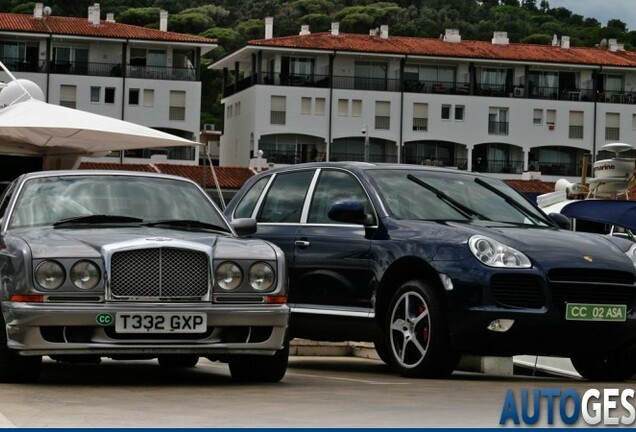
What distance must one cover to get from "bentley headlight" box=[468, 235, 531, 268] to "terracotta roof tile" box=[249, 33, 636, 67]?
92427 mm

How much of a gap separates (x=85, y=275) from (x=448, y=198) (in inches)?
151

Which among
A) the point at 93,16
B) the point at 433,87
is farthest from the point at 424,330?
the point at 433,87

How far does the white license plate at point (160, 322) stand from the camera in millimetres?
10344

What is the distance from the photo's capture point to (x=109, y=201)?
11797mm

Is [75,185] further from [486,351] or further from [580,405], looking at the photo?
[580,405]

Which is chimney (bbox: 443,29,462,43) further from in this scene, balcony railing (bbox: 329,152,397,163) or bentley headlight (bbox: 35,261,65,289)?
bentley headlight (bbox: 35,261,65,289)

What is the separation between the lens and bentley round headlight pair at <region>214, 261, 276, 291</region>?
10695 mm

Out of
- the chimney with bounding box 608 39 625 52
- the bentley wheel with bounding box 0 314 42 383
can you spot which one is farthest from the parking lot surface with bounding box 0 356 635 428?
the chimney with bounding box 608 39 625 52

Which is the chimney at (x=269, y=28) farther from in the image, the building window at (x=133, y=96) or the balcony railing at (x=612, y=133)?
the balcony railing at (x=612, y=133)

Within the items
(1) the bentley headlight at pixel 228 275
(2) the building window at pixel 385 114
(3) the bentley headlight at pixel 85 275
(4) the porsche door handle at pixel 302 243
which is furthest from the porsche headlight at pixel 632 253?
(2) the building window at pixel 385 114

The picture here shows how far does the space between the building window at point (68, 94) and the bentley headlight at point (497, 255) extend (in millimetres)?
86926

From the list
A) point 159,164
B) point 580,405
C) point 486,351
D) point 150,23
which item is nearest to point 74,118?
point 486,351

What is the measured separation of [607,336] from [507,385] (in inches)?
36.3

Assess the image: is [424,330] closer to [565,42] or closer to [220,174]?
[220,174]
